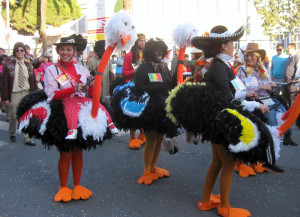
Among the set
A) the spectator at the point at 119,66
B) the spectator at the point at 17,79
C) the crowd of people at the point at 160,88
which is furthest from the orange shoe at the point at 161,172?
the spectator at the point at 119,66

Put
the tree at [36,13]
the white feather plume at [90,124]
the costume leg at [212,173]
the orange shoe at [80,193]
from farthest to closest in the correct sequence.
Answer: the tree at [36,13]
the orange shoe at [80,193]
the white feather plume at [90,124]
the costume leg at [212,173]

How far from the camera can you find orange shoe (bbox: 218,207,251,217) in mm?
3314

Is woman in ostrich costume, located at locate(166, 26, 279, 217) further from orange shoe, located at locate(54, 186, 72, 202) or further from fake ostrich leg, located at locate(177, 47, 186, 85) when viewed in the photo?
orange shoe, located at locate(54, 186, 72, 202)

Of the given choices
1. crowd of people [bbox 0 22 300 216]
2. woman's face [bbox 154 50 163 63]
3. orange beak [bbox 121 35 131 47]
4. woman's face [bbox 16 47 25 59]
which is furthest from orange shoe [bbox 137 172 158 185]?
woman's face [bbox 16 47 25 59]

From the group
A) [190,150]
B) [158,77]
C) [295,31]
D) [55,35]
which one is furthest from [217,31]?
[55,35]

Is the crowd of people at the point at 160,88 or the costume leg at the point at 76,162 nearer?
the crowd of people at the point at 160,88

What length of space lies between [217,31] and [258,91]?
5.66 feet

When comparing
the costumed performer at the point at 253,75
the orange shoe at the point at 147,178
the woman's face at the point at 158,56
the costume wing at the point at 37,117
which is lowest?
the orange shoe at the point at 147,178

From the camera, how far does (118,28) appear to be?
10.6 feet

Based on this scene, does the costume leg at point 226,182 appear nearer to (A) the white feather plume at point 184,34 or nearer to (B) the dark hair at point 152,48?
(A) the white feather plume at point 184,34

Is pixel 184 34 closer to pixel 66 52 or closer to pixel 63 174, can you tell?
pixel 66 52

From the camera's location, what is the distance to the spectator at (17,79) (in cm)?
625

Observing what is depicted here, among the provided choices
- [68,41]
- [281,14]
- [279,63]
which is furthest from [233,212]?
[281,14]

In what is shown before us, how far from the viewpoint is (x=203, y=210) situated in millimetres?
3547
